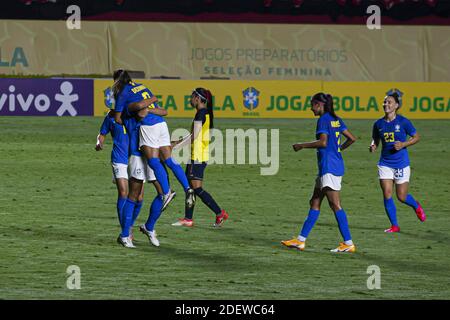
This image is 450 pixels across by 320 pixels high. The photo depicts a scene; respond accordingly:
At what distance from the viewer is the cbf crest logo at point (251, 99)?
34.2m

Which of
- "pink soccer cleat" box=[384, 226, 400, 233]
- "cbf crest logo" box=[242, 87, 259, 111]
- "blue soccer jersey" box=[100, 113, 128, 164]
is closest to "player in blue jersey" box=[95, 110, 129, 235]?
"blue soccer jersey" box=[100, 113, 128, 164]

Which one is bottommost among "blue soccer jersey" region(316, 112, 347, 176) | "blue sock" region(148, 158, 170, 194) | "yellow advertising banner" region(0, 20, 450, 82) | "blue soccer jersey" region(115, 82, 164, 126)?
"blue sock" region(148, 158, 170, 194)

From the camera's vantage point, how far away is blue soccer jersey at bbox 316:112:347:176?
1169 centimetres

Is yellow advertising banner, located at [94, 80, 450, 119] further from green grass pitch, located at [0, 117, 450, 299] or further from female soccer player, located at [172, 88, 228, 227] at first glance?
female soccer player, located at [172, 88, 228, 227]

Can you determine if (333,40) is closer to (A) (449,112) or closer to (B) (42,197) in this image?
(A) (449,112)

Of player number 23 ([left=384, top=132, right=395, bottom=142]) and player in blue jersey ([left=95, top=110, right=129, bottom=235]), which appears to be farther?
player number 23 ([left=384, top=132, right=395, bottom=142])

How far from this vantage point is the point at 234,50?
4300 cm

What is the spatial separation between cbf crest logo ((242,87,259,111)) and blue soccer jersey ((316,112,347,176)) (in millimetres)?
22379

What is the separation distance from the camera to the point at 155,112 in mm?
12094

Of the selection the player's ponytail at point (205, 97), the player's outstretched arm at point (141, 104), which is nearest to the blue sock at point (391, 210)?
the player's ponytail at point (205, 97)

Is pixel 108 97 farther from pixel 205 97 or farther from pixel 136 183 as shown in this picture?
pixel 136 183

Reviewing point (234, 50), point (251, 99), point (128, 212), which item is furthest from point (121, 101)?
point (234, 50)

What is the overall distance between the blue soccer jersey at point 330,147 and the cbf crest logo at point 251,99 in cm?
2238

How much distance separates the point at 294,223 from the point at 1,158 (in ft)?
34.5
